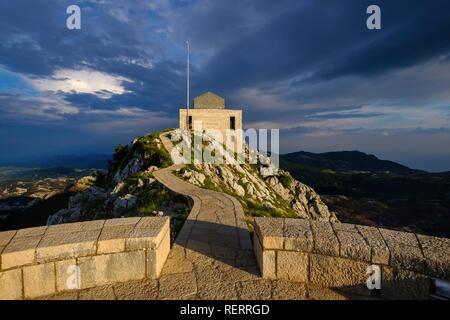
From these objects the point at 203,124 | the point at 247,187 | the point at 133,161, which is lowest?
the point at 247,187

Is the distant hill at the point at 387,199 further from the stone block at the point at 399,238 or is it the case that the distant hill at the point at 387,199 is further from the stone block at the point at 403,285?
the stone block at the point at 403,285

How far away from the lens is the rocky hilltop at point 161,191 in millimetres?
12500

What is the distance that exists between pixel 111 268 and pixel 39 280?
0.97 meters

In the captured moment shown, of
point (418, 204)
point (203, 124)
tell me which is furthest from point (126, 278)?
point (418, 204)

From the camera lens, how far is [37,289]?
13.0 feet

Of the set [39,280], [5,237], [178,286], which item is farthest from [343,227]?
[5,237]

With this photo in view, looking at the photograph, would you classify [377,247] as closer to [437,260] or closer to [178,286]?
[437,260]

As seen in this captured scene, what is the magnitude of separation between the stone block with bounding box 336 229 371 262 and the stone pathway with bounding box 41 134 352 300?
637mm

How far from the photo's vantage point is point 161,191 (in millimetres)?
13797

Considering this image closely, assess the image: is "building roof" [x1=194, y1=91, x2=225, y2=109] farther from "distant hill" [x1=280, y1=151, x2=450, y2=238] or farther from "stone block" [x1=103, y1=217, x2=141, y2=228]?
"distant hill" [x1=280, y1=151, x2=450, y2=238]

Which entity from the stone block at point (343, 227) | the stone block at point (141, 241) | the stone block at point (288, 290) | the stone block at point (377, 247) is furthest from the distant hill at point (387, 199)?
the stone block at point (141, 241)

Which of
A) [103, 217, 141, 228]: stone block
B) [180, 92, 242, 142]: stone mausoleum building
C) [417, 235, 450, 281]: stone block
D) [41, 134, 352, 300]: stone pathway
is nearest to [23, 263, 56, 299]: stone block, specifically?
[41, 134, 352, 300]: stone pathway
